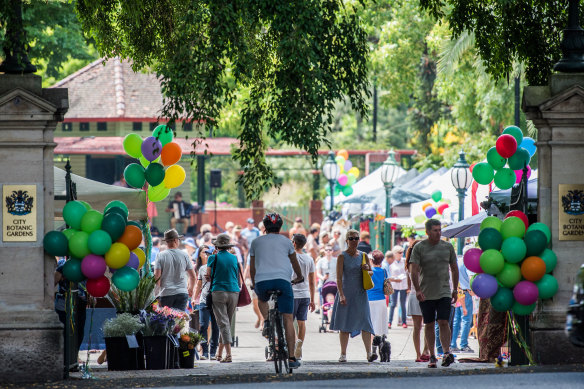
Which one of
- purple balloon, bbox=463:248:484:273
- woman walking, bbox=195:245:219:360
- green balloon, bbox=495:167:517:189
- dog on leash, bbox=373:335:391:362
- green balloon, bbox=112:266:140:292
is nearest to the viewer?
green balloon, bbox=112:266:140:292

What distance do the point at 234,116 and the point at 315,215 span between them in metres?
7.72

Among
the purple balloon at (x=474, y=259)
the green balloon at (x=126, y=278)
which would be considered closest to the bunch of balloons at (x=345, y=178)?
the purple balloon at (x=474, y=259)

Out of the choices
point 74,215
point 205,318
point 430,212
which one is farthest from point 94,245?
point 430,212

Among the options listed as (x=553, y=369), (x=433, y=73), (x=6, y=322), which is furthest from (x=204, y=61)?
(x=433, y=73)

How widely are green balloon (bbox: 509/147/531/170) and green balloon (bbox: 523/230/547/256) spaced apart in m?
1.75

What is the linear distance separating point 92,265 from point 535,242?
4562mm

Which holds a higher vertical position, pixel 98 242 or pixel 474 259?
pixel 98 242

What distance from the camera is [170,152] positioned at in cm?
1459

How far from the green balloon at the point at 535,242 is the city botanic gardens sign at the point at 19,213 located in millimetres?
5060

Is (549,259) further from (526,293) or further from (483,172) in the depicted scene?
(483,172)

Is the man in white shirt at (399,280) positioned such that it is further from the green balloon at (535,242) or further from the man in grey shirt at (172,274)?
the green balloon at (535,242)

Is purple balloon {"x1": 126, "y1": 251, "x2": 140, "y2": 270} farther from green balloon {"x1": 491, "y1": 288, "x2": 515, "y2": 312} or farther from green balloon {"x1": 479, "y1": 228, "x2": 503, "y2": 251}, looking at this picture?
green balloon {"x1": 491, "y1": 288, "x2": 515, "y2": 312}

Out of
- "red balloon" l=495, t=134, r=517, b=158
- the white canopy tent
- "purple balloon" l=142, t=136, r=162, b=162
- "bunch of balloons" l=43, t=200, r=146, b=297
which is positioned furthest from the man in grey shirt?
"red balloon" l=495, t=134, r=517, b=158

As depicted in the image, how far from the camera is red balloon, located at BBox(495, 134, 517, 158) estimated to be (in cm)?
1249
